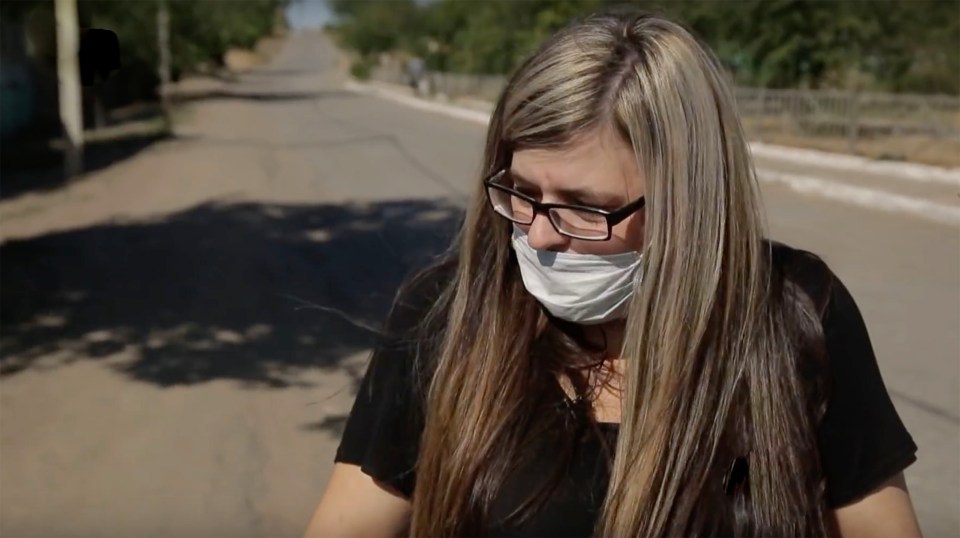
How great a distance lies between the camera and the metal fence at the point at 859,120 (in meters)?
17.2

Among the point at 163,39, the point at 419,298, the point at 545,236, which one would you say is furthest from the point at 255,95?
the point at 545,236

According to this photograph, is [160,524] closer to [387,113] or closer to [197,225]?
[197,225]

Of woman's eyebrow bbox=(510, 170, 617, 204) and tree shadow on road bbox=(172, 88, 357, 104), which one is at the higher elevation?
woman's eyebrow bbox=(510, 170, 617, 204)

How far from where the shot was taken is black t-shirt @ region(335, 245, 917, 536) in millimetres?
1777

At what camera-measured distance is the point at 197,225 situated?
11.8 metres

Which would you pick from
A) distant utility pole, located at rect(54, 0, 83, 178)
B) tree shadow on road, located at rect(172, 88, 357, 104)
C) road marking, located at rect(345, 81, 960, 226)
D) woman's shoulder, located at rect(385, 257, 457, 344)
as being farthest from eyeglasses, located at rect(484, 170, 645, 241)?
tree shadow on road, located at rect(172, 88, 357, 104)

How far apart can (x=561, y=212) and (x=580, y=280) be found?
105mm

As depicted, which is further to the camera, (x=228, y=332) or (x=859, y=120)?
(x=859, y=120)

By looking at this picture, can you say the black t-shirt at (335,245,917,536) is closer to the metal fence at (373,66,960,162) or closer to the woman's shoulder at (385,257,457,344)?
the woman's shoulder at (385,257,457,344)

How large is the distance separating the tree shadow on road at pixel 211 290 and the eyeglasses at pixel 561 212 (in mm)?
3762

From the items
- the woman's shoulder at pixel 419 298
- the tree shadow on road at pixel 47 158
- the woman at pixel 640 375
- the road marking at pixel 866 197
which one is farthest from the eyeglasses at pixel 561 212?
the tree shadow on road at pixel 47 158

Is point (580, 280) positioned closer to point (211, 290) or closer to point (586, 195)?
point (586, 195)

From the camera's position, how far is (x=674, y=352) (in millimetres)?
1794

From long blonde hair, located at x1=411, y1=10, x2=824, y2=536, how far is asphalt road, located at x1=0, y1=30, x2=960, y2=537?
0.39m
